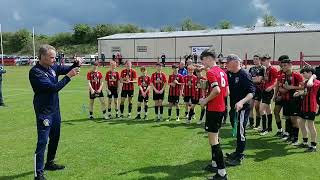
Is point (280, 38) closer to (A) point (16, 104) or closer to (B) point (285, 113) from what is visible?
(A) point (16, 104)

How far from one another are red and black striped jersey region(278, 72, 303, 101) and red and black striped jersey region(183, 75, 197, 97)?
416 centimetres

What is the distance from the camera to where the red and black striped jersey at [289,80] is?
10.7m

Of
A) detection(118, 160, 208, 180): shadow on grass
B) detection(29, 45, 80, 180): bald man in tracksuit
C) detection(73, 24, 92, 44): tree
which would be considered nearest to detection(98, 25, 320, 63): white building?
detection(73, 24, 92, 44): tree

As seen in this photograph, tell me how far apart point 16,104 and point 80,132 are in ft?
28.1

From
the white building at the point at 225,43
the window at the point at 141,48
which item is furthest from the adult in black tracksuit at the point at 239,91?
the window at the point at 141,48

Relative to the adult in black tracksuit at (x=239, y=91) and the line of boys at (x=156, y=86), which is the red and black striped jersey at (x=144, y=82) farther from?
the adult in black tracksuit at (x=239, y=91)

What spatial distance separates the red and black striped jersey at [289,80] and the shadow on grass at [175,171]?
11.3 feet

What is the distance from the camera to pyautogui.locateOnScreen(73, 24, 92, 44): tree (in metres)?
98.9

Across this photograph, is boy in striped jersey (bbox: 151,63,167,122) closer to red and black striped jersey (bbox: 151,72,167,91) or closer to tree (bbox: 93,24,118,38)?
red and black striped jersey (bbox: 151,72,167,91)

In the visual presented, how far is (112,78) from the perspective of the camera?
15586mm

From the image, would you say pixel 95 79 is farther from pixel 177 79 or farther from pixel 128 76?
pixel 177 79

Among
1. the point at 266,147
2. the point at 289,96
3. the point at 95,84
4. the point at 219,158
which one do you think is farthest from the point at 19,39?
the point at 219,158

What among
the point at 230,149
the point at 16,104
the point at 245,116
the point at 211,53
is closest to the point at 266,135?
the point at 230,149

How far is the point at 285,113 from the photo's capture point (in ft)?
36.2
